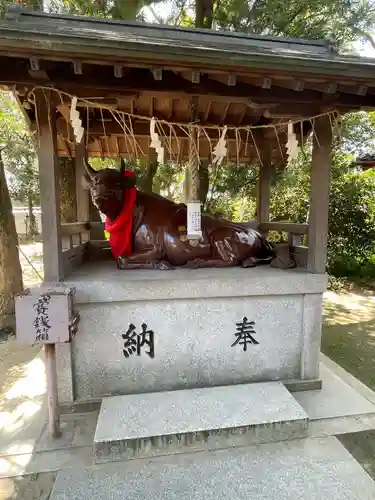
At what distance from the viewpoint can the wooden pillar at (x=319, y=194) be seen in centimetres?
330

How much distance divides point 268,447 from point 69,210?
18.4 feet

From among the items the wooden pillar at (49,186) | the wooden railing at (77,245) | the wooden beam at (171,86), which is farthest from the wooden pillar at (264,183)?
the wooden pillar at (49,186)

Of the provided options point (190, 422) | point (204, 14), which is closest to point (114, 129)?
point (190, 422)

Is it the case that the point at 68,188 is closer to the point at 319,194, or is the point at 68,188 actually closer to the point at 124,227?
the point at 124,227

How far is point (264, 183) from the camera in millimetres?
5023

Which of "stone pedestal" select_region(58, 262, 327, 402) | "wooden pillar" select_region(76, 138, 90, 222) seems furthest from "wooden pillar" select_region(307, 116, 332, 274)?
"wooden pillar" select_region(76, 138, 90, 222)

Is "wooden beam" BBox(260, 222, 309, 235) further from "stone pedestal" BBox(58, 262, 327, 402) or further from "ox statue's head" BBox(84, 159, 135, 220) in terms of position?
"ox statue's head" BBox(84, 159, 135, 220)

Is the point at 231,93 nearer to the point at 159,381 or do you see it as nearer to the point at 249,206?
the point at 159,381

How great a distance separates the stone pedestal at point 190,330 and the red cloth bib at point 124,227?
0.37 meters

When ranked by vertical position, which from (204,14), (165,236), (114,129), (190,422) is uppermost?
(204,14)

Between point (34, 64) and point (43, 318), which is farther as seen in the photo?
point (43, 318)

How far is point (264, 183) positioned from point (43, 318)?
3647 mm

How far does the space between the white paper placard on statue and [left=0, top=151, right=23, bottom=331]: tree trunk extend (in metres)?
3.59

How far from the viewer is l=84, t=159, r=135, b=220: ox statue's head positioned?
3.45m
